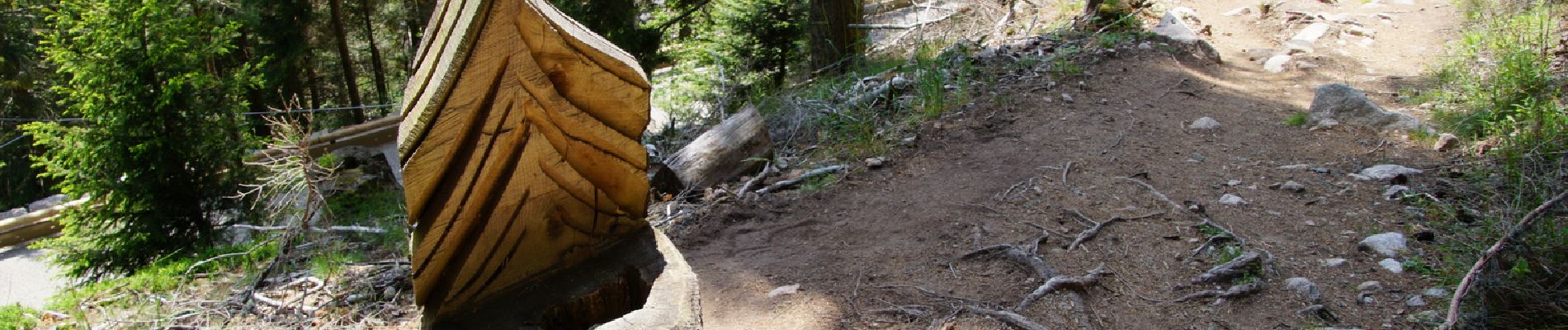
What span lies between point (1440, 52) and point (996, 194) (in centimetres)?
471

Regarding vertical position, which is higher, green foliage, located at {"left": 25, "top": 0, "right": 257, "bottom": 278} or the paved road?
green foliage, located at {"left": 25, "top": 0, "right": 257, "bottom": 278}

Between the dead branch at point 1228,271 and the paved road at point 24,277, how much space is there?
9.71 m

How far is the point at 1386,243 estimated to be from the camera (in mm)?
3516

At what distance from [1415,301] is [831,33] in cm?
546

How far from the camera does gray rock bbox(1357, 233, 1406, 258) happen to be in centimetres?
346

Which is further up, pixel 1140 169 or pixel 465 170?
pixel 465 170

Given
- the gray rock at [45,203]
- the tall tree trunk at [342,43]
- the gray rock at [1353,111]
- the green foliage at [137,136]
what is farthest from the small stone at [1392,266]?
the gray rock at [45,203]

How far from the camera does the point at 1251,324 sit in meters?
3.04

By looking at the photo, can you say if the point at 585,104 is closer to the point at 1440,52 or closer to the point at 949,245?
the point at 949,245

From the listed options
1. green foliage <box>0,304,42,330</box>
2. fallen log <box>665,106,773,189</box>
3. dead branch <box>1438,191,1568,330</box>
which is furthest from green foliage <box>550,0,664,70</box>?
dead branch <box>1438,191,1568,330</box>

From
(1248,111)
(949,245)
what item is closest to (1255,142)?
(1248,111)

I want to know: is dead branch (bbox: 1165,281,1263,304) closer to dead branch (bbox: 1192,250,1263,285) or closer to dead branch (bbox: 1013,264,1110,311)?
dead branch (bbox: 1192,250,1263,285)

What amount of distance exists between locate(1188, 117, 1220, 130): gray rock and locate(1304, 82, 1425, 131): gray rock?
1.78 feet

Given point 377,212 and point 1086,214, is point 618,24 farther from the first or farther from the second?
point 1086,214
